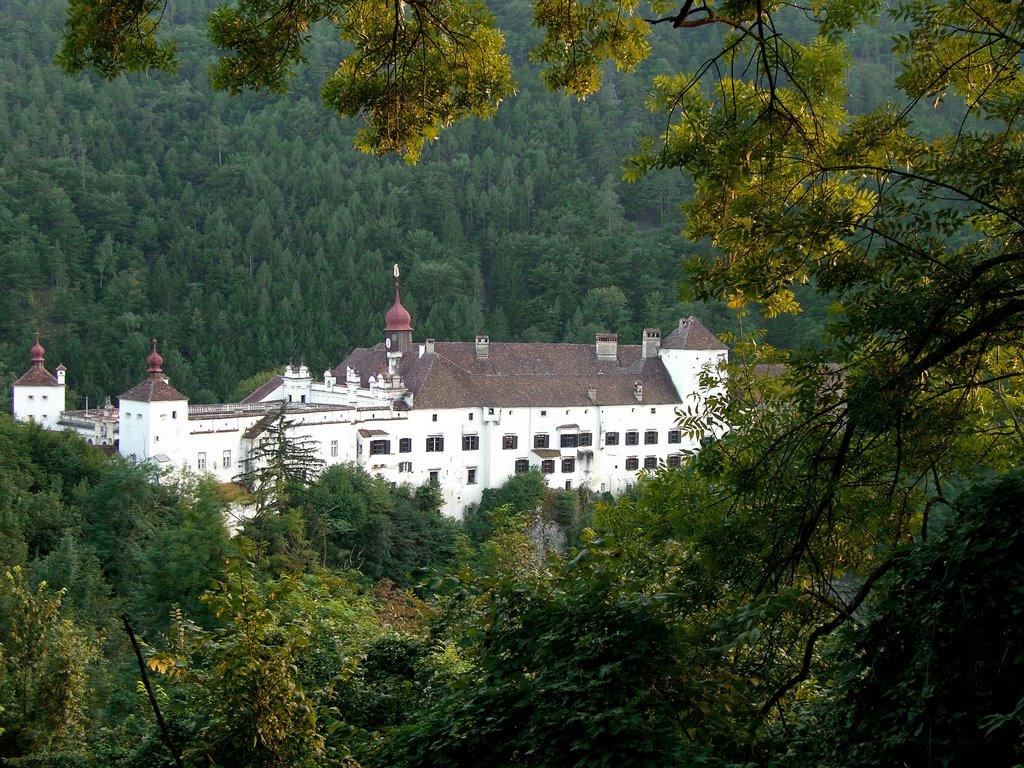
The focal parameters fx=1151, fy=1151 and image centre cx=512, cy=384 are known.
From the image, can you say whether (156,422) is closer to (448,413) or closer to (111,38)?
(448,413)

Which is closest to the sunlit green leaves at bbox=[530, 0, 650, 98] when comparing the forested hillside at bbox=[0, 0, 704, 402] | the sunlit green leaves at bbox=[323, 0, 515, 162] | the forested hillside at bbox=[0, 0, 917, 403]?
the sunlit green leaves at bbox=[323, 0, 515, 162]

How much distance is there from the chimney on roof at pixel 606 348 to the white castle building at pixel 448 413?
5 centimetres

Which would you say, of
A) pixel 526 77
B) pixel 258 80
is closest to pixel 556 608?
pixel 258 80

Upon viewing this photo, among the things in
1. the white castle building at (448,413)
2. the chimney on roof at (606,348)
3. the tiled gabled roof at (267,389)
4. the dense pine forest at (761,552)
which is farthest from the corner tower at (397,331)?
the dense pine forest at (761,552)

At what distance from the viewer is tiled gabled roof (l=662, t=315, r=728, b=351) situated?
143 feet

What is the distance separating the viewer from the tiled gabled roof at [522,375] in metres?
40.1

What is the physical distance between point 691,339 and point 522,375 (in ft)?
22.1

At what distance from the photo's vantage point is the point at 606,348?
4466cm

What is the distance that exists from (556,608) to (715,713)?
1356mm

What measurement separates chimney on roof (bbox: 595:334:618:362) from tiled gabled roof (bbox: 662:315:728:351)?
76.1 inches

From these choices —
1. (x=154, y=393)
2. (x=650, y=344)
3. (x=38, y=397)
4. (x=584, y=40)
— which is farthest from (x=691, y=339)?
(x=584, y=40)

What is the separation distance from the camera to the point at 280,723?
739 cm

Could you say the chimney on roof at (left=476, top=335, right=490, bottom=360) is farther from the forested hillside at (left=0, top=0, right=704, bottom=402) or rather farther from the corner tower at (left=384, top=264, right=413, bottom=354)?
the forested hillside at (left=0, top=0, right=704, bottom=402)

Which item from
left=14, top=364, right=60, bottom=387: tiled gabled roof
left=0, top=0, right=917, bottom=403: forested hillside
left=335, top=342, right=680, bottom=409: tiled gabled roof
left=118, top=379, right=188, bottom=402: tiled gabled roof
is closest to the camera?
left=118, top=379, right=188, bottom=402: tiled gabled roof
